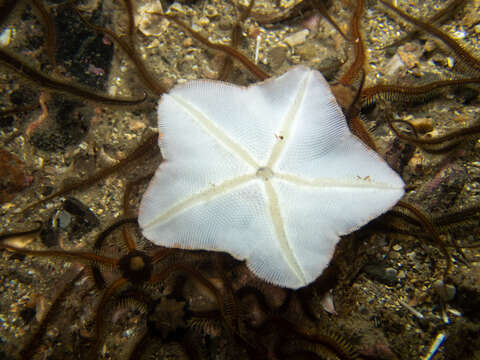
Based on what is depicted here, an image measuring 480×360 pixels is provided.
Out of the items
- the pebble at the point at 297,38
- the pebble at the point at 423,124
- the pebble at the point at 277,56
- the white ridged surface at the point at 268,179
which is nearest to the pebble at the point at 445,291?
the white ridged surface at the point at 268,179

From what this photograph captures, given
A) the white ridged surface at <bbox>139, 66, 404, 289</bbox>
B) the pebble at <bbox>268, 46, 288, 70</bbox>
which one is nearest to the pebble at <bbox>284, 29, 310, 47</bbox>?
the pebble at <bbox>268, 46, 288, 70</bbox>

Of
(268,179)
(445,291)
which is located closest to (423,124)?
(445,291)

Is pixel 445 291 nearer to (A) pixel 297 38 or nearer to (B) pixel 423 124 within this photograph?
(B) pixel 423 124

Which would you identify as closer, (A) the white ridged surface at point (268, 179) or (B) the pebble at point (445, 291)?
(A) the white ridged surface at point (268, 179)

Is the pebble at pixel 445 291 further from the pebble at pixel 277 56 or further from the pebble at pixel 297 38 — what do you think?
the pebble at pixel 297 38

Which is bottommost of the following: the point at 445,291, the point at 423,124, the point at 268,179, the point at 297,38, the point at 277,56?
the point at 445,291

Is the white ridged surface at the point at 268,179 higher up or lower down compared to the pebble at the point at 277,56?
lower down

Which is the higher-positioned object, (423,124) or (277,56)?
(277,56)

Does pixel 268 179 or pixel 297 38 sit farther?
pixel 297 38

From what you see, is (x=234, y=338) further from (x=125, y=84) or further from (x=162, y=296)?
(x=125, y=84)
